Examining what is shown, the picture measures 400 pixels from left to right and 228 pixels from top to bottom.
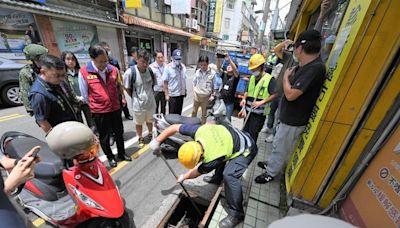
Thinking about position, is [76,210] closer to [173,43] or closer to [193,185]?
[193,185]

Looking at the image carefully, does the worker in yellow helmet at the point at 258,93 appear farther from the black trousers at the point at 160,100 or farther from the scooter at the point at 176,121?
the black trousers at the point at 160,100

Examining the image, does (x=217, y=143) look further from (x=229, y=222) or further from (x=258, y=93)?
(x=258, y=93)

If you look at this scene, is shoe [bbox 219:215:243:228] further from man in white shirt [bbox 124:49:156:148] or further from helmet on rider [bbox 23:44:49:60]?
helmet on rider [bbox 23:44:49:60]

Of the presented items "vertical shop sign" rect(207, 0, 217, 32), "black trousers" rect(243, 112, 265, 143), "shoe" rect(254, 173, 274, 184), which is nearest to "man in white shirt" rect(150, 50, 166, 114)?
"black trousers" rect(243, 112, 265, 143)

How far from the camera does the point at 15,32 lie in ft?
24.7

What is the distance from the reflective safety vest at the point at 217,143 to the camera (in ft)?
6.32

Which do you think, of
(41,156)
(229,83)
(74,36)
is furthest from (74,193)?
(74,36)

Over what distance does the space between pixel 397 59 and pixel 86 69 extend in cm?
341

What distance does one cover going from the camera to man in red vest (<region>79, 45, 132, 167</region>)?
2705 mm

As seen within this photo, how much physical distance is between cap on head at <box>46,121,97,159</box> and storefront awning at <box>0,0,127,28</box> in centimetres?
879

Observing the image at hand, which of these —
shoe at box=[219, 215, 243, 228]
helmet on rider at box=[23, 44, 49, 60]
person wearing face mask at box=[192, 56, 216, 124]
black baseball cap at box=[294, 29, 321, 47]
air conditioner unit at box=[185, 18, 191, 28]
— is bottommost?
shoe at box=[219, 215, 243, 228]

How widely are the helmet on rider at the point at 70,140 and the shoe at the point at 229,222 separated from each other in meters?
1.66

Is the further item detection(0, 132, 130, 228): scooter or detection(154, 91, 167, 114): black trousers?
detection(154, 91, 167, 114): black trousers

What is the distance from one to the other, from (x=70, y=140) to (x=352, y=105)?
2479 mm
